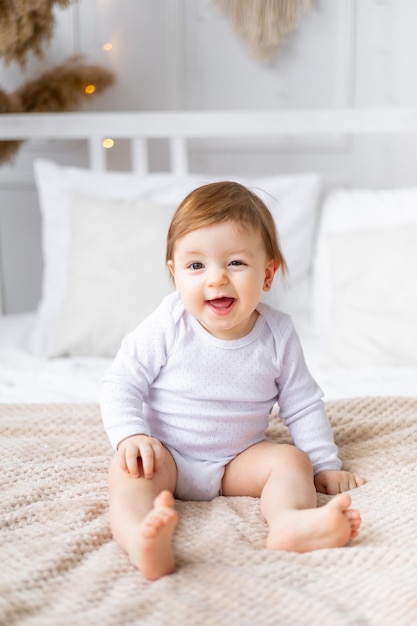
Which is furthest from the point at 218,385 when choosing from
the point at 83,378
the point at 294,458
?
the point at 83,378

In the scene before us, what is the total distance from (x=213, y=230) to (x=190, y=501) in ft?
1.21

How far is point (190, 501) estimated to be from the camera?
1.09 metres

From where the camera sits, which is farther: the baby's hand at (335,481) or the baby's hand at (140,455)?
the baby's hand at (335,481)

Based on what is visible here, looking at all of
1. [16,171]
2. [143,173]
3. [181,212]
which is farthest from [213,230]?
[16,171]

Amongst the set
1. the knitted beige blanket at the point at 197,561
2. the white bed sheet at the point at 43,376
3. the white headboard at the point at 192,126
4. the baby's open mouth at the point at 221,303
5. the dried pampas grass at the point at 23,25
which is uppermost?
the dried pampas grass at the point at 23,25

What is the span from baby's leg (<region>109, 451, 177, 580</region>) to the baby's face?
0.21m

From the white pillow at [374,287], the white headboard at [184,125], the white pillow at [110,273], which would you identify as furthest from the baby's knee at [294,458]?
the white headboard at [184,125]

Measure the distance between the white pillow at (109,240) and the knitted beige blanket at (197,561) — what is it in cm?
65

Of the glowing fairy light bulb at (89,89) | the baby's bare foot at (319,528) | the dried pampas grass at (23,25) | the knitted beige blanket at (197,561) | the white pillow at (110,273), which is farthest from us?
the glowing fairy light bulb at (89,89)

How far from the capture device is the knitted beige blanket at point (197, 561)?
75 centimetres

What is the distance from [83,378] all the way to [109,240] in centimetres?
39

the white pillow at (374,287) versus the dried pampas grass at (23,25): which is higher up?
the dried pampas grass at (23,25)

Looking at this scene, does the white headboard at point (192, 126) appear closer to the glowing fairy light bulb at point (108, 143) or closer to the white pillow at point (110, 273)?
the glowing fairy light bulb at point (108, 143)

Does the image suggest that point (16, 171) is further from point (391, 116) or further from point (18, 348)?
point (391, 116)
